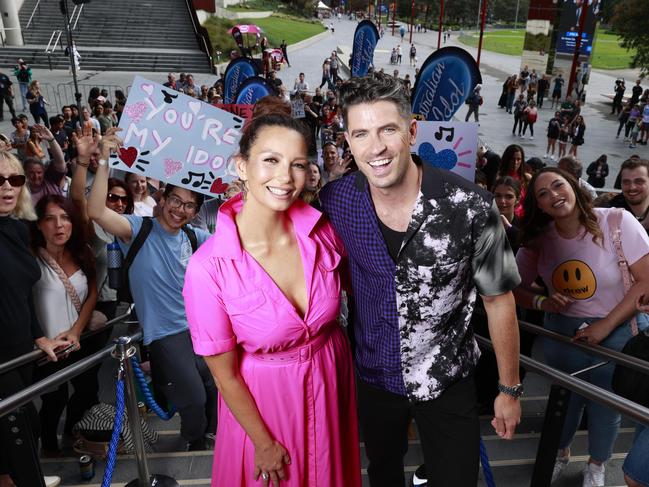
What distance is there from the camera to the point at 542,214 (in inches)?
134

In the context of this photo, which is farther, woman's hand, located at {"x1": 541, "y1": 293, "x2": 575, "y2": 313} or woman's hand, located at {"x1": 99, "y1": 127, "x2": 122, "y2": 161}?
woman's hand, located at {"x1": 99, "y1": 127, "x2": 122, "y2": 161}

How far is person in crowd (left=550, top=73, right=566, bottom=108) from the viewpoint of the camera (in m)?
26.1

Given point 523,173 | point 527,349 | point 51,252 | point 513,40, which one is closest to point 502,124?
point 523,173

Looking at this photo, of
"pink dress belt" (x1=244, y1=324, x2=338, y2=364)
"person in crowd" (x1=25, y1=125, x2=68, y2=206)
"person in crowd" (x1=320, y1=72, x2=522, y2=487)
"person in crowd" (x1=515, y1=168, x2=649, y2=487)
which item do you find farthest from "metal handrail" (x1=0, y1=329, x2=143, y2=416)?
"person in crowd" (x1=25, y1=125, x2=68, y2=206)

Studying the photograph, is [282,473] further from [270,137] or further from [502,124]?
[502,124]

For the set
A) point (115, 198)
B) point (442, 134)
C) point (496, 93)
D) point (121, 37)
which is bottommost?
point (496, 93)

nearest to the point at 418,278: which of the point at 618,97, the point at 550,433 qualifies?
the point at 550,433

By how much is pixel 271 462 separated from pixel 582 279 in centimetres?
209

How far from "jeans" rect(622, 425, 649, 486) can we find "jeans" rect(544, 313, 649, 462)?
531mm

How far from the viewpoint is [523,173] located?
275 inches

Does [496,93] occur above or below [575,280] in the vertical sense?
below

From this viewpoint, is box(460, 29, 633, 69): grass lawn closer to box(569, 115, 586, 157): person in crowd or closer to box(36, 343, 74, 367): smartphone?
box(569, 115, 586, 157): person in crowd

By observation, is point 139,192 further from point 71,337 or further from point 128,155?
point 71,337

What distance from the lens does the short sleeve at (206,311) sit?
6.81ft
